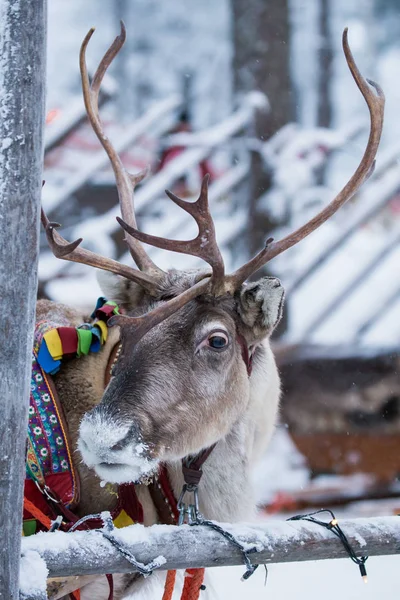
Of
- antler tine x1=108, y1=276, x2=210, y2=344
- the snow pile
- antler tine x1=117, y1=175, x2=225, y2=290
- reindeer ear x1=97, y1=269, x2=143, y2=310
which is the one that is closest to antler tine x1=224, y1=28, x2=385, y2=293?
antler tine x1=117, y1=175, x2=225, y2=290

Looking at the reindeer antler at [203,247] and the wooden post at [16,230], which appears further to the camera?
the reindeer antler at [203,247]

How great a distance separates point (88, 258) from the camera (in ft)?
10.0

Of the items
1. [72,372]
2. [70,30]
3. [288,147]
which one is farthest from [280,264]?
[70,30]

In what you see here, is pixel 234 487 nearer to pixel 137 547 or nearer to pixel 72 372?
pixel 72 372

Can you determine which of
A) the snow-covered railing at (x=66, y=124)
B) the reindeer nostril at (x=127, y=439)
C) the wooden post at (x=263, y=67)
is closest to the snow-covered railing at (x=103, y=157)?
the snow-covered railing at (x=66, y=124)

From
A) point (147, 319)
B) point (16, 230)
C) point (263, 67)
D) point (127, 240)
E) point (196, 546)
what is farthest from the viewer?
point (263, 67)

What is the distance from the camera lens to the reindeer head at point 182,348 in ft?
8.87

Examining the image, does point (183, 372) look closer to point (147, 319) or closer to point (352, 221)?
point (147, 319)

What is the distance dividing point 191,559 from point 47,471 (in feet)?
2.80

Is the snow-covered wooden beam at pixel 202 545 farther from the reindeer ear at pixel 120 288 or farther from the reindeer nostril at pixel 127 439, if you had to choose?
the reindeer ear at pixel 120 288

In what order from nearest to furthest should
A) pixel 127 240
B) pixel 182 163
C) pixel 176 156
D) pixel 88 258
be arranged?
pixel 88 258 < pixel 127 240 < pixel 182 163 < pixel 176 156

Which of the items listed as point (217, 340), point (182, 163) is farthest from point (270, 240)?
point (182, 163)

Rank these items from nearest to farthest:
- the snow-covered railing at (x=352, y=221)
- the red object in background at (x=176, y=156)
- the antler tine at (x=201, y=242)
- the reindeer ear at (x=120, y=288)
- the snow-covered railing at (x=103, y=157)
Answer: the antler tine at (x=201, y=242) < the reindeer ear at (x=120, y=288) < the snow-covered railing at (x=352, y=221) < the snow-covered railing at (x=103, y=157) < the red object in background at (x=176, y=156)

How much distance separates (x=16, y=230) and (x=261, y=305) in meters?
1.33
